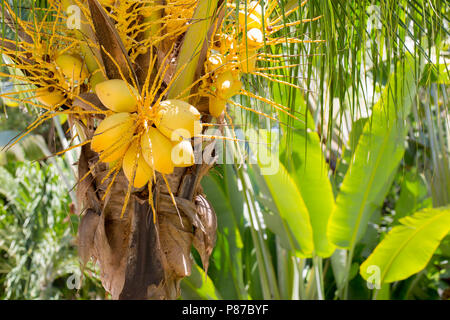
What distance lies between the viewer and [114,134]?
0.90 meters

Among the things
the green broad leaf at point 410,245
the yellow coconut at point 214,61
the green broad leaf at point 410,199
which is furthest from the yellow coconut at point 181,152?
the green broad leaf at point 410,199

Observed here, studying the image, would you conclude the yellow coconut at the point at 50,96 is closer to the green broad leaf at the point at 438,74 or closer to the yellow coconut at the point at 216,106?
the yellow coconut at the point at 216,106

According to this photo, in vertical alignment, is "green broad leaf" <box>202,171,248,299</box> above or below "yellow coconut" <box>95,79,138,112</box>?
below

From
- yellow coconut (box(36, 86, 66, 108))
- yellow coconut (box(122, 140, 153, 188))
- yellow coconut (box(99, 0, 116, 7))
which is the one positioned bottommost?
yellow coconut (box(122, 140, 153, 188))

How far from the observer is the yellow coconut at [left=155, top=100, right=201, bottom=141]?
89 centimetres

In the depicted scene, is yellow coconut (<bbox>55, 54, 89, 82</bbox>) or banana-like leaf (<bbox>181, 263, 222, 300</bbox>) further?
banana-like leaf (<bbox>181, 263, 222, 300</bbox>)

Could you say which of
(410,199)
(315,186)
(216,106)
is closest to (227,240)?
(315,186)

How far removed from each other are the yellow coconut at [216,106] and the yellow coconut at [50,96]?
1.10 ft

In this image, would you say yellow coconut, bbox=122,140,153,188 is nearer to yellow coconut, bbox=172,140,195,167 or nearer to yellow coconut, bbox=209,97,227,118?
yellow coconut, bbox=172,140,195,167

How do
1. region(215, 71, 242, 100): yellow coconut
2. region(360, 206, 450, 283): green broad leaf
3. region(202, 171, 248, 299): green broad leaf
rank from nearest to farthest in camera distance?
region(215, 71, 242, 100): yellow coconut → region(360, 206, 450, 283): green broad leaf → region(202, 171, 248, 299): green broad leaf

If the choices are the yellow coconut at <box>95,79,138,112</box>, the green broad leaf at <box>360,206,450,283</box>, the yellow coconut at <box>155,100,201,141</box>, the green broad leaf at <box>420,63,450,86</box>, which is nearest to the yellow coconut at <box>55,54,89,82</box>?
the yellow coconut at <box>95,79,138,112</box>

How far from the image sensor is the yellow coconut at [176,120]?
895mm

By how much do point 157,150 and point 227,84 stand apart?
248mm
